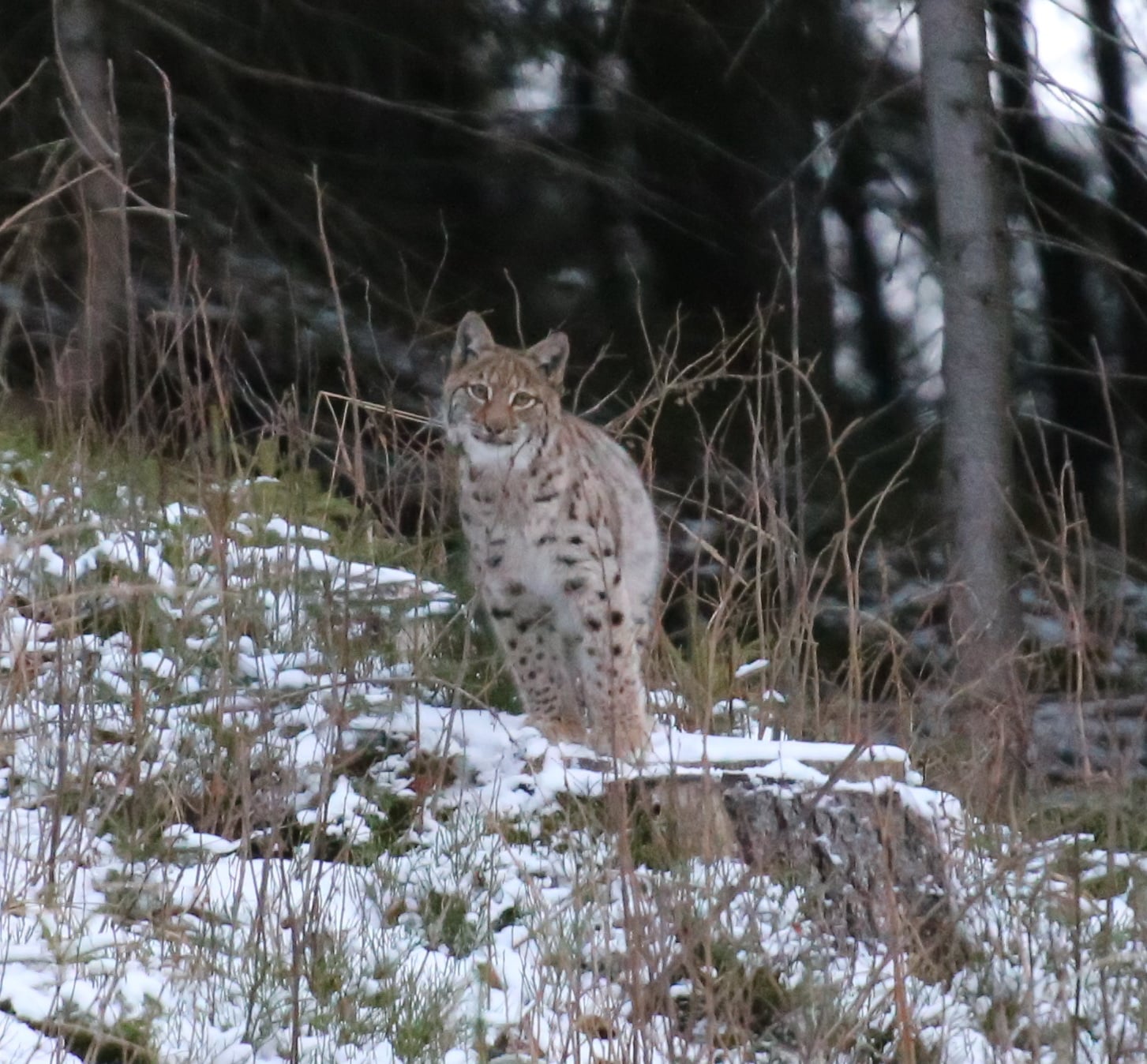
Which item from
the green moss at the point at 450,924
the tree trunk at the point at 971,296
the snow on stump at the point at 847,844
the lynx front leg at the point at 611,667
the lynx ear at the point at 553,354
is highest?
the tree trunk at the point at 971,296

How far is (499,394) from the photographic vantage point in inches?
217

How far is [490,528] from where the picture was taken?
4.91 metres

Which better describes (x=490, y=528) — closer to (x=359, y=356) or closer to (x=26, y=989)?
(x=26, y=989)

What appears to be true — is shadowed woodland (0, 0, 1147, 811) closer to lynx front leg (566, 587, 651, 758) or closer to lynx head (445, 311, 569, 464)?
lynx head (445, 311, 569, 464)

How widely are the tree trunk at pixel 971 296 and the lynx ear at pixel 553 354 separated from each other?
7.44 feet

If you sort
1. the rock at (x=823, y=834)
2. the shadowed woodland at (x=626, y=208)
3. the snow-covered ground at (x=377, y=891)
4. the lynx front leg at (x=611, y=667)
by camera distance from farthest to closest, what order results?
the shadowed woodland at (x=626, y=208), the lynx front leg at (x=611, y=667), the rock at (x=823, y=834), the snow-covered ground at (x=377, y=891)

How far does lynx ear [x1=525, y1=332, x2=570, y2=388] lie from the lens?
18.7 ft

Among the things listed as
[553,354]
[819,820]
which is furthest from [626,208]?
[819,820]

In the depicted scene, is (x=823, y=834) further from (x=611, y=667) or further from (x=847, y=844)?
(x=611, y=667)

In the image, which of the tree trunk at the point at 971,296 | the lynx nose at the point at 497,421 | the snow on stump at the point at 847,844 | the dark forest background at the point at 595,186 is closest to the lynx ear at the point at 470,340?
the lynx nose at the point at 497,421

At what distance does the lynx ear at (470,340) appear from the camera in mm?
5727

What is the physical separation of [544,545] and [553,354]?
2.37 feet

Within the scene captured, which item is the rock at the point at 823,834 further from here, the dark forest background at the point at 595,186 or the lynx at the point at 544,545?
the dark forest background at the point at 595,186

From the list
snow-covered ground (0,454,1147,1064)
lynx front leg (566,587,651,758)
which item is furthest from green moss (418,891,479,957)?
lynx front leg (566,587,651,758)
